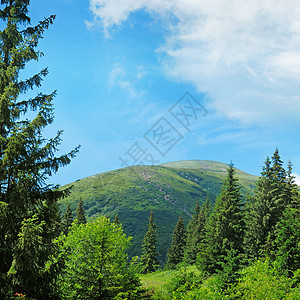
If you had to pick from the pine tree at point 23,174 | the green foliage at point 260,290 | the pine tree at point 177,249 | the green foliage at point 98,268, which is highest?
the pine tree at point 23,174

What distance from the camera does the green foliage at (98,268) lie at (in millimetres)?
13453

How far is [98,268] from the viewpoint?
13859 millimetres

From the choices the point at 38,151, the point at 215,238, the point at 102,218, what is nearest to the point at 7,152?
the point at 38,151

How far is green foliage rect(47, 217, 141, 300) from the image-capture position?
13.5 metres

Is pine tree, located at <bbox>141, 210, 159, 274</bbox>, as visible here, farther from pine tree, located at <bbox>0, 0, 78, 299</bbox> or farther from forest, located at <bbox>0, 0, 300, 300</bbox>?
pine tree, located at <bbox>0, 0, 78, 299</bbox>

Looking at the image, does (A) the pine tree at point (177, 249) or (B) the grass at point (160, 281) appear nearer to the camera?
A: (B) the grass at point (160, 281)

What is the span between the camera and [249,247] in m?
30.6

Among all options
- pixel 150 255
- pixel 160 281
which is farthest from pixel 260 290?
→ pixel 150 255

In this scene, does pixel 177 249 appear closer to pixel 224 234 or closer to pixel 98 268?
pixel 224 234

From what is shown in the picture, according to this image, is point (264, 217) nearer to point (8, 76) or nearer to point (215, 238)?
point (215, 238)

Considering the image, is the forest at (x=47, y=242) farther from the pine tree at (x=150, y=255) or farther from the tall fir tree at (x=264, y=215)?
the pine tree at (x=150, y=255)

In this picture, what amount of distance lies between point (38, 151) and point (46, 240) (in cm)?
340

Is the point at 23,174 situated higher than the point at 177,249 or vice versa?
the point at 23,174

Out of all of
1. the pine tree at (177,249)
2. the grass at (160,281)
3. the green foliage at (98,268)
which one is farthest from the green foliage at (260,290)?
the pine tree at (177,249)
